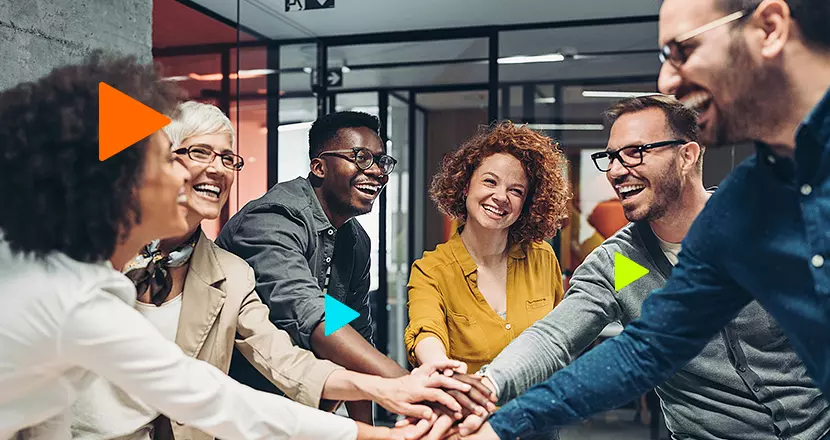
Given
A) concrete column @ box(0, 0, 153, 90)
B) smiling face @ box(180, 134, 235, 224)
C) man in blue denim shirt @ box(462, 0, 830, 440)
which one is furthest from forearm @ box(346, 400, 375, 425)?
concrete column @ box(0, 0, 153, 90)

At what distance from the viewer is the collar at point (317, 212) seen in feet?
5.83

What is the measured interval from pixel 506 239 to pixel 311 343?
2.08 feet

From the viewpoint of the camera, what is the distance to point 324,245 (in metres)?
1.80

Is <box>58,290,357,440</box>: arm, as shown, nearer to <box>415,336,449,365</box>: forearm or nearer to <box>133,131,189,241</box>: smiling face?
<box>133,131,189,241</box>: smiling face

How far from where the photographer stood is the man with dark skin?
63.7 inches

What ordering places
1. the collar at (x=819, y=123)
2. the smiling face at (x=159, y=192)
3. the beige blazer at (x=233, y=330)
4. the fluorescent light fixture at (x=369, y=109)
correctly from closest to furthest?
the collar at (x=819, y=123), the smiling face at (x=159, y=192), the beige blazer at (x=233, y=330), the fluorescent light fixture at (x=369, y=109)

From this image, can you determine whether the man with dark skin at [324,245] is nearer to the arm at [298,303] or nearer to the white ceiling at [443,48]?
the arm at [298,303]

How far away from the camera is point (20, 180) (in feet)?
3.29

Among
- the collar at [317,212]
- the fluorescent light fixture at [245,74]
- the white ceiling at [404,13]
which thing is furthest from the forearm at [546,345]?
the fluorescent light fixture at [245,74]

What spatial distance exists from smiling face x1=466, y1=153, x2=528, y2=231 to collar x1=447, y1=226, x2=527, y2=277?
0.06m

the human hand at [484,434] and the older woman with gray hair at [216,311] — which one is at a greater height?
the older woman with gray hair at [216,311]

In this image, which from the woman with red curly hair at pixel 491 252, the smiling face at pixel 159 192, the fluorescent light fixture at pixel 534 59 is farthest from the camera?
the fluorescent light fixture at pixel 534 59

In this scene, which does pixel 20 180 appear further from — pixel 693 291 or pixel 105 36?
pixel 693 291

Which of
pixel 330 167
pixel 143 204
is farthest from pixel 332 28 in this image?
pixel 143 204
